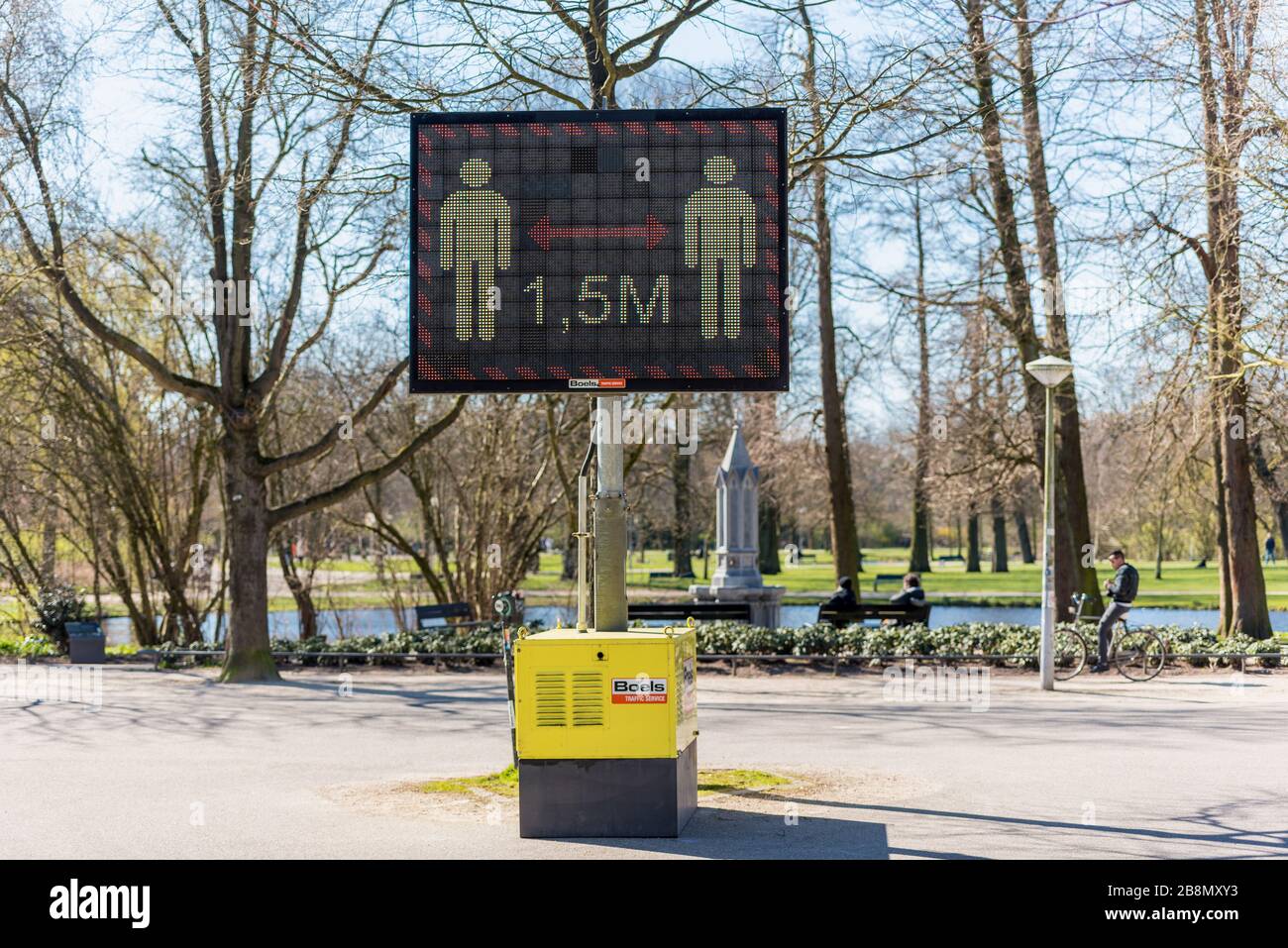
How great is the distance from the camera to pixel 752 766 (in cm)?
1273

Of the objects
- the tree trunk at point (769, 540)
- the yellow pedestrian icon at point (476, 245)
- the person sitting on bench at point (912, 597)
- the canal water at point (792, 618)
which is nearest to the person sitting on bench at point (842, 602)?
the person sitting on bench at point (912, 597)

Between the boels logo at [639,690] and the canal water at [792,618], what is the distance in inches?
970

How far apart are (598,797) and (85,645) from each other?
1851cm

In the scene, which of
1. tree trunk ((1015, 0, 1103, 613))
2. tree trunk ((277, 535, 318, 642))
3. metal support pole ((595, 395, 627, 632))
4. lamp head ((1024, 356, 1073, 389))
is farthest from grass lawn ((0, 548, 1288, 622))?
metal support pole ((595, 395, 627, 632))

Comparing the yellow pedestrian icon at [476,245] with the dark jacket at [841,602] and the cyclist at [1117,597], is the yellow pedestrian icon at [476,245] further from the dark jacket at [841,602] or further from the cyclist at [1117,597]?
the dark jacket at [841,602]

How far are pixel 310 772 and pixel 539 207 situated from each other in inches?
225

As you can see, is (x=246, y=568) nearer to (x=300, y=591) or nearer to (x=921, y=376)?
(x=300, y=591)

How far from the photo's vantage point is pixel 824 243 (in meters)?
29.1

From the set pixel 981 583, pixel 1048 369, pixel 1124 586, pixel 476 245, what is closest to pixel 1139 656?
pixel 1124 586

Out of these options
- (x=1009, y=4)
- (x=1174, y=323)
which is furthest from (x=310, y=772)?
(x=1174, y=323)

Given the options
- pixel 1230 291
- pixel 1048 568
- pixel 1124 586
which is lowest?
pixel 1124 586

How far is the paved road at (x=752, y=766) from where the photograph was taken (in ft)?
29.6

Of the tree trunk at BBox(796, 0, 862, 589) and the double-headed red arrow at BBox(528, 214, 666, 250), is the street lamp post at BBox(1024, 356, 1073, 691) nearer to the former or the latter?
the tree trunk at BBox(796, 0, 862, 589)

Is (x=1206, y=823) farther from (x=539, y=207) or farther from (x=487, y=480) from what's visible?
(x=487, y=480)
